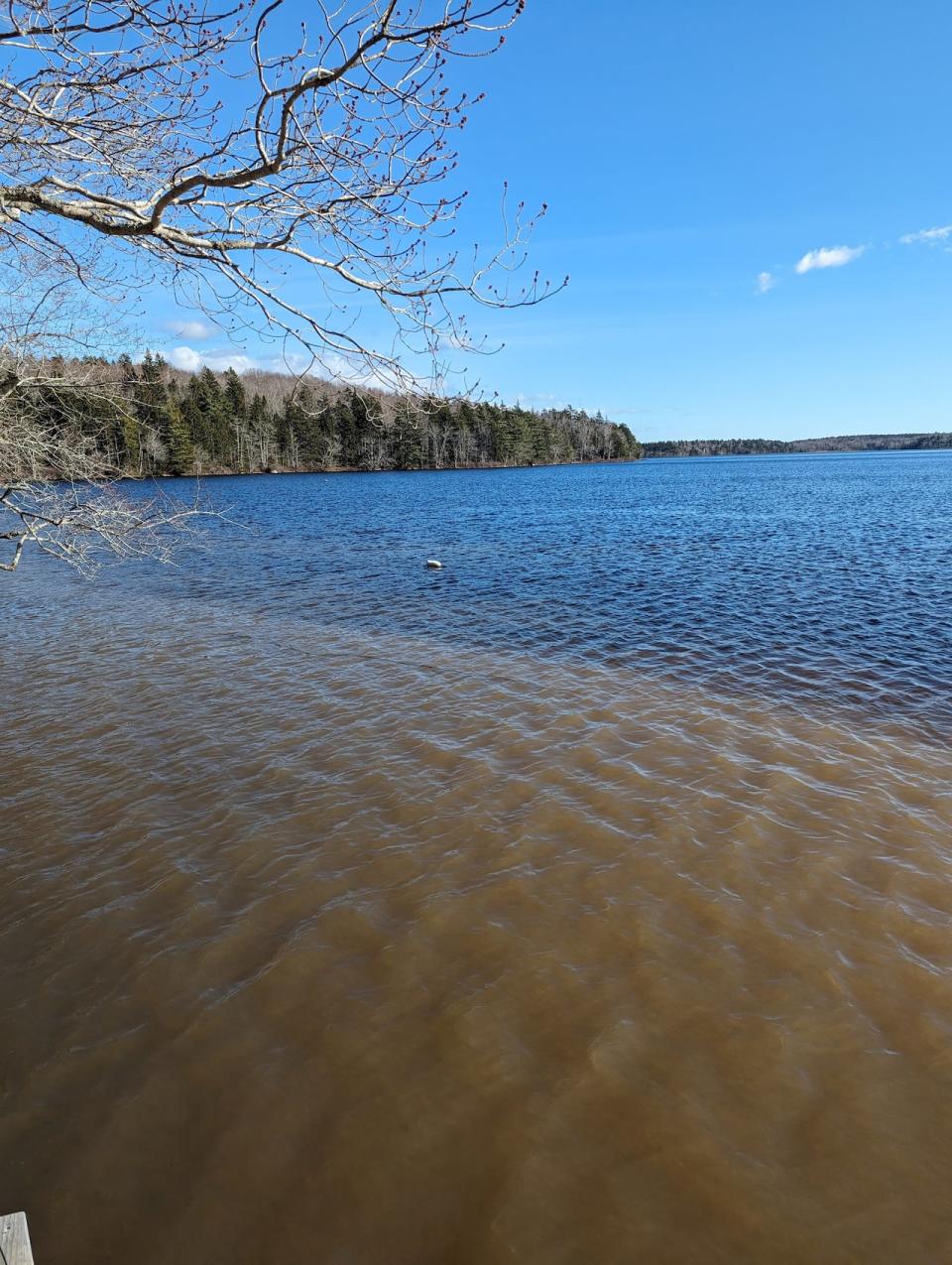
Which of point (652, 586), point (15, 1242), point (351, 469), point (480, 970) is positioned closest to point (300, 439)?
point (351, 469)

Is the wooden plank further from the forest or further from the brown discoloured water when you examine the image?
the forest

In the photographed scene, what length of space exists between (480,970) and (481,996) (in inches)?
9.0

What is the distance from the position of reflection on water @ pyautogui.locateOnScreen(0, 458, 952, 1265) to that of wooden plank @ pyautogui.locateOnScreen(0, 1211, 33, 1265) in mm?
1432

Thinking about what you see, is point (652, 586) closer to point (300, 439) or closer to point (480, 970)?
point (480, 970)

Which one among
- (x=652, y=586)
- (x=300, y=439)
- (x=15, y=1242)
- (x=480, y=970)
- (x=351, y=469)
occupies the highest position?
(x=300, y=439)

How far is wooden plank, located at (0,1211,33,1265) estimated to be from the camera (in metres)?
1.75

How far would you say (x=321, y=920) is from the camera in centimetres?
493

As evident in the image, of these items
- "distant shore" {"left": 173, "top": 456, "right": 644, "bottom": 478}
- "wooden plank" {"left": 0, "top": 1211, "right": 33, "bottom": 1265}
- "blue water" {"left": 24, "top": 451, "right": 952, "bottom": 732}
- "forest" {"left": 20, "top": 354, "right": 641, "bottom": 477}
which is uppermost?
"forest" {"left": 20, "top": 354, "right": 641, "bottom": 477}

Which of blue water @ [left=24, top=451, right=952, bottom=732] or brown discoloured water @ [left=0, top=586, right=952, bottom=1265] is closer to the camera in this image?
brown discoloured water @ [left=0, top=586, right=952, bottom=1265]

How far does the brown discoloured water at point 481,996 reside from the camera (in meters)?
3.01

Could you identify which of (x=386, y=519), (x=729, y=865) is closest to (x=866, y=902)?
(x=729, y=865)

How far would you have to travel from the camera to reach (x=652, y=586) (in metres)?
17.2

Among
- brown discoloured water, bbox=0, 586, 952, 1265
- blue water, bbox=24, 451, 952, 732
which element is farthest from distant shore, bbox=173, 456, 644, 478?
brown discoloured water, bbox=0, 586, 952, 1265

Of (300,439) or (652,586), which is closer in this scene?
(652,586)
